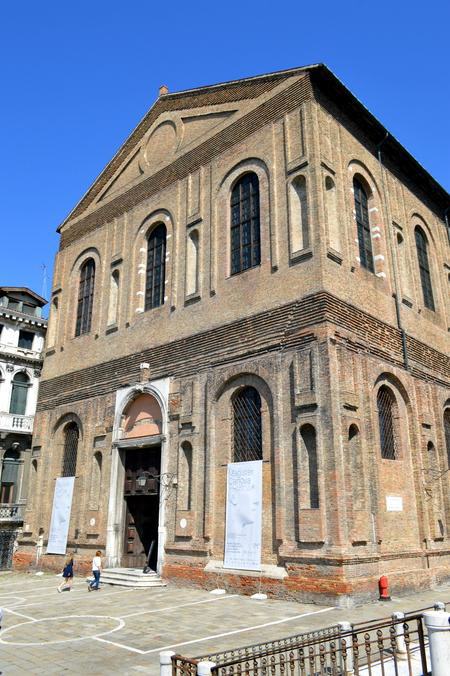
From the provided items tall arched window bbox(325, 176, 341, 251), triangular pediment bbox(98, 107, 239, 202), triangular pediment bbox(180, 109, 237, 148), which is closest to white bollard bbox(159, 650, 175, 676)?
tall arched window bbox(325, 176, 341, 251)

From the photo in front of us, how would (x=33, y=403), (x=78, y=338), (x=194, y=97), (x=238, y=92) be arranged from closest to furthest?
(x=238, y=92), (x=194, y=97), (x=78, y=338), (x=33, y=403)

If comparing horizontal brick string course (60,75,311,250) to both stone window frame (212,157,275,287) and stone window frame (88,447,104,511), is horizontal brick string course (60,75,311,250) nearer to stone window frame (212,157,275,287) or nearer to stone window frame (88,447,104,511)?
stone window frame (212,157,275,287)

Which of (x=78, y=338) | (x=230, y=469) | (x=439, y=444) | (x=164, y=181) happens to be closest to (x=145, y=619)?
(x=230, y=469)

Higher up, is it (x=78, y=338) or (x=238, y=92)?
(x=238, y=92)

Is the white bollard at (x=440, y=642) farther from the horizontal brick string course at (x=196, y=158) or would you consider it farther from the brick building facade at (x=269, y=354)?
the horizontal brick string course at (x=196, y=158)

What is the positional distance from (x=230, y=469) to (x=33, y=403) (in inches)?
622

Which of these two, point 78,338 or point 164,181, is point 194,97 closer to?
point 164,181

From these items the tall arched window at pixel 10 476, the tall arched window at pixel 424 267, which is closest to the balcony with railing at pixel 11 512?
the tall arched window at pixel 10 476

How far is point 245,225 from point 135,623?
37.2ft

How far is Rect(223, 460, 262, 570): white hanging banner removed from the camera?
14.1m

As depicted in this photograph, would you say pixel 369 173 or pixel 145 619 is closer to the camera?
pixel 145 619

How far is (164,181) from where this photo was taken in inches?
831

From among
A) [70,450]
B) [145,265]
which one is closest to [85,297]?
[145,265]

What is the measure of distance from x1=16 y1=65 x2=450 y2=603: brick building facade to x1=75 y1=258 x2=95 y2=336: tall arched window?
0.17 metres
